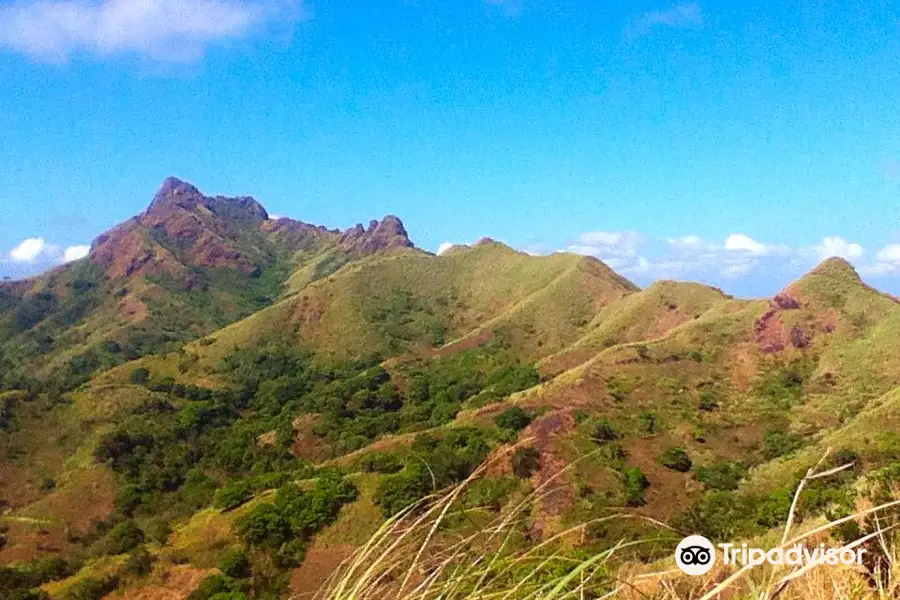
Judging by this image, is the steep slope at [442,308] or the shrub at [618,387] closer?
the shrub at [618,387]

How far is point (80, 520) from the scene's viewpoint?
52.8 metres

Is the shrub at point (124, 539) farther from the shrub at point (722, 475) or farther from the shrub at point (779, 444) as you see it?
the shrub at point (779, 444)

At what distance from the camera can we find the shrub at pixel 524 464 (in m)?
39.8

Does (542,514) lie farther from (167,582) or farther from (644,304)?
(644,304)

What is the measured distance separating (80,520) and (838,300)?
69146 mm

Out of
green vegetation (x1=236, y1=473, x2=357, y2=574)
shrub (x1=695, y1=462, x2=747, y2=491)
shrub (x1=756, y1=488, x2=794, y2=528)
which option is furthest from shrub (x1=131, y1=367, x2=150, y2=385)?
shrub (x1=756, y1=488, x2=794, y2=528)

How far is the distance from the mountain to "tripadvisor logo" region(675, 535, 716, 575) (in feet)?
1.99

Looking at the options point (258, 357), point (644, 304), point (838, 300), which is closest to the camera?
point (838, 300)

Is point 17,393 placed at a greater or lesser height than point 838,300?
greater

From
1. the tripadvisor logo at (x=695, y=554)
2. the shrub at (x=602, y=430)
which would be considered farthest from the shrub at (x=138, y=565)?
the tripadvisor logo at (x=695, y=554)

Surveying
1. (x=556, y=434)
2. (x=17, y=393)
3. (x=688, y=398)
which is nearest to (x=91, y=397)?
(x=17, y=393)

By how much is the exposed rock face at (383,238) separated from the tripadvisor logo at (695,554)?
6867 inches

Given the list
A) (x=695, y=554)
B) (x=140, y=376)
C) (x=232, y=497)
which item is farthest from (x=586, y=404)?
(x=140, y=376)

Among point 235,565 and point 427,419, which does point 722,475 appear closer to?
point 235,565
